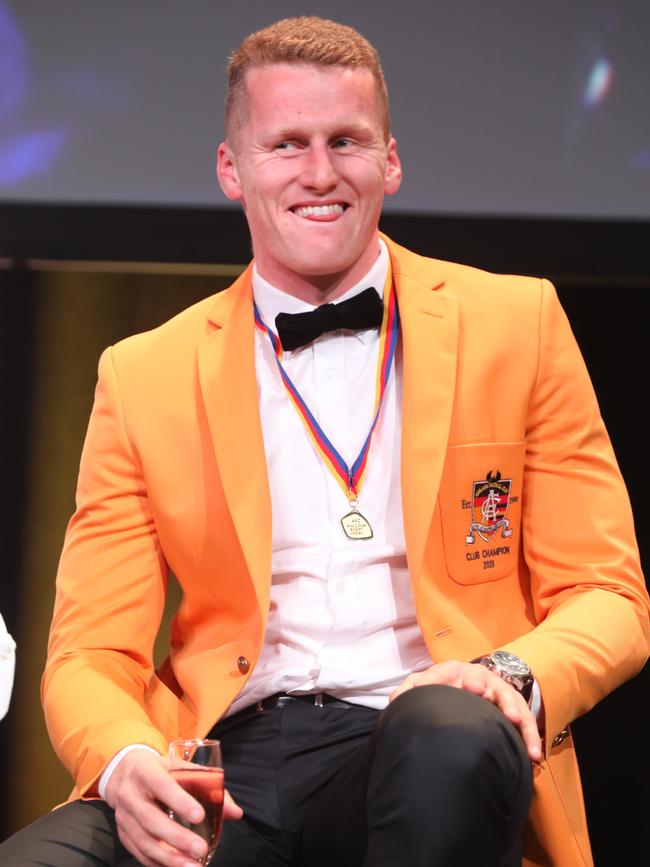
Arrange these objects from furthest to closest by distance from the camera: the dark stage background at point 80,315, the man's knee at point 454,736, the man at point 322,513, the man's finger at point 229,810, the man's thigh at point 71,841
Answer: the dark stage background at point 80,315 < the man at point 322,513 < the man's thigh at point 71,841 < the man's finger at point 229,810 < the man's knee at point 454,736

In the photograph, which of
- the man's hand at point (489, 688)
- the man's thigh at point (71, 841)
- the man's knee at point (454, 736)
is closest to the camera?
the man's knee at point (454, 736)

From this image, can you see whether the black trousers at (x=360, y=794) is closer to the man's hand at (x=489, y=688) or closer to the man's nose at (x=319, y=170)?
the man's hand at (x=489, y=688)

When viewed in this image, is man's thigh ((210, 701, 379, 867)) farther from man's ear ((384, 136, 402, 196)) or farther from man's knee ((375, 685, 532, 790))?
man's ear ((384, 136, 402, 196))

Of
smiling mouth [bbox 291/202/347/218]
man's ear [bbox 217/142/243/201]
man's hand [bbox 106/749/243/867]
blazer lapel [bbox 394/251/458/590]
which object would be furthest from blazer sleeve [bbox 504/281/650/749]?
man's ear [bbox 217/142/243/201]

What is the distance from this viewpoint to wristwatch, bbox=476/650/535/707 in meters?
1.76

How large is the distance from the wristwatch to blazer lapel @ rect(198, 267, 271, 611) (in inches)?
17.3

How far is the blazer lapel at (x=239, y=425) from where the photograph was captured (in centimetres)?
211

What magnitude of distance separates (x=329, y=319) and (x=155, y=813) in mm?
949

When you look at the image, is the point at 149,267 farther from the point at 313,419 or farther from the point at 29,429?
the point at 313,419

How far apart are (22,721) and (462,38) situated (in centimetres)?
202

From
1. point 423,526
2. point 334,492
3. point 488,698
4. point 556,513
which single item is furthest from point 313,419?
point 488,698

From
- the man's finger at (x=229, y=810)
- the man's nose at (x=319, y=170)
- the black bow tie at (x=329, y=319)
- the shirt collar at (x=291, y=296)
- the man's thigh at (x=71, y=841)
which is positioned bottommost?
the man's thigh at (x=71, y=841)

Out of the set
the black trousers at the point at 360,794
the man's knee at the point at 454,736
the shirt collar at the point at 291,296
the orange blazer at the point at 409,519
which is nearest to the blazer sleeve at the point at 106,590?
the orange blazer at the point at 409,519

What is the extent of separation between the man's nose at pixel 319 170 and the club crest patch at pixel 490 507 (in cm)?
57
